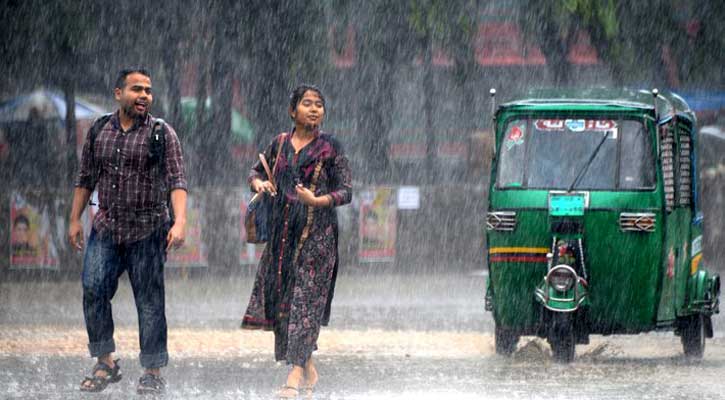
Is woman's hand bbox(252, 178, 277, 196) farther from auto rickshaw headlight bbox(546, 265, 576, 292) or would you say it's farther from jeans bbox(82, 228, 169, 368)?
auto rickshaw headlight bbox(546, 265, 576, 292)

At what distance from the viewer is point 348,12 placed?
2383cm

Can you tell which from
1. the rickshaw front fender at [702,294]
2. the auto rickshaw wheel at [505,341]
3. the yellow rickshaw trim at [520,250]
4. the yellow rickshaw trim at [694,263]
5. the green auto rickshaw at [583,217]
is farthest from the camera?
the yellow rickshaw trim at [694,263]

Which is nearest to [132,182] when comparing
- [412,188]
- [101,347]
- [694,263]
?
[101,347]

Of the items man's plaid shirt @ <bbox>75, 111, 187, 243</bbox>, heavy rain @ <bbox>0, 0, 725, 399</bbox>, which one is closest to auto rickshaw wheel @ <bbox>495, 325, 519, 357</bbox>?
heavy rain @ <bbox>0, 0, 725, 399</bbox>

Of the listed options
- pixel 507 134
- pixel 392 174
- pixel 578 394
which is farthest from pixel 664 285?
pixel 392 174

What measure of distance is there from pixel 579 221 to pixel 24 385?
412 centimetres

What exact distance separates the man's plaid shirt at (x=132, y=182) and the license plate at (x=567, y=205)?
3427 millimetres

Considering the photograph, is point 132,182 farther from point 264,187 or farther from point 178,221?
point 264,187

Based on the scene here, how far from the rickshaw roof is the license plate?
2.13 ft

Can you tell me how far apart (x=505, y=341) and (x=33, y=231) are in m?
11.1

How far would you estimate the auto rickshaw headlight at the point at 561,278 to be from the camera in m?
11.9

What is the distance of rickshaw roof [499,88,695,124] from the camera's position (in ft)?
40.1

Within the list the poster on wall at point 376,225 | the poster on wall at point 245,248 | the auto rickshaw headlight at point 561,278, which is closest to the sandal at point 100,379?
the auto rickshaw headlight at point 561,278

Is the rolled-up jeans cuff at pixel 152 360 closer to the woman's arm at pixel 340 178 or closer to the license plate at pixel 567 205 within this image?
the woman's arm at pixel 340 178
